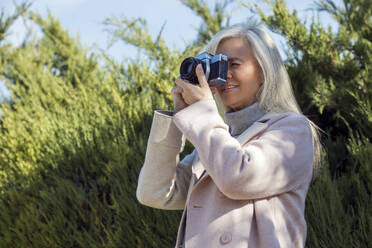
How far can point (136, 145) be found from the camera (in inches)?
140

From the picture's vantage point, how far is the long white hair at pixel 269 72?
4.86ft

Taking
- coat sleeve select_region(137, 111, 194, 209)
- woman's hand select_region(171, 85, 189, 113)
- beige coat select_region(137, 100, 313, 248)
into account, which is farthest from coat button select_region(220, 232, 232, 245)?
woman's hand select_region(171, 85, 189, 113)

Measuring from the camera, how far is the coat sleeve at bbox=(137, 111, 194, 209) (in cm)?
145

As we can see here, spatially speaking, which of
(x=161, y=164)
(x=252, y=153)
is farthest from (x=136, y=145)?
(x=252, y=153)

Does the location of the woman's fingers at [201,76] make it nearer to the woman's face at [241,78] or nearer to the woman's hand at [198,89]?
the woman's hand at [198,89]

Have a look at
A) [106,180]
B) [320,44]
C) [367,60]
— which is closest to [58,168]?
[106,180]

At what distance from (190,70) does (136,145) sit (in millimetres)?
2239

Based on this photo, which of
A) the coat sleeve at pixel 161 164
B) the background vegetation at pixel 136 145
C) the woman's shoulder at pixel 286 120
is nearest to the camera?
the woman's shoulder at pixel 286 120

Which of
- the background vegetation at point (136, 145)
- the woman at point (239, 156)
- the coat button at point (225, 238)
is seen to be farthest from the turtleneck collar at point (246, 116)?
the background vegetation at point (136, 145)

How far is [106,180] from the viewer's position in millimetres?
3301

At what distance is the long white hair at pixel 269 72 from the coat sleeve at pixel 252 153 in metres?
0.13

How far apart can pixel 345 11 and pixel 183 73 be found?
295 cm

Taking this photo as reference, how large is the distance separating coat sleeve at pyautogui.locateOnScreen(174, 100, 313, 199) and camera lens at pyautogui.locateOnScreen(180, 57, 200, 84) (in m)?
0.09

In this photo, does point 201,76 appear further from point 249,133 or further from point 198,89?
point 249,133
